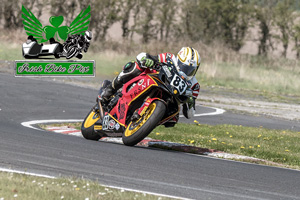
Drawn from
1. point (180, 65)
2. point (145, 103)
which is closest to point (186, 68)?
point (180, 65)

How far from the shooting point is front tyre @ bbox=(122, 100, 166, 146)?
9.24 m

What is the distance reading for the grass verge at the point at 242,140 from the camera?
10875 millimetres

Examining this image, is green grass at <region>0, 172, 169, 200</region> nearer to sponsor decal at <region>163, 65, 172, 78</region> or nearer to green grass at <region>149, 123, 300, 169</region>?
sponsor decal at <region>163, 65, 172, 78</region>

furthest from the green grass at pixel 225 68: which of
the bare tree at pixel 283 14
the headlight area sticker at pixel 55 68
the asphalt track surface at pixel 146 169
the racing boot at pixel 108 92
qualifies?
the asphalt track surface at pixel 146 169

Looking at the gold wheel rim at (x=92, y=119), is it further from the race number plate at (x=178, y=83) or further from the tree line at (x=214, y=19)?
the tree line at (x=214, y=19)

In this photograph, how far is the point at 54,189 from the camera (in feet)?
19.0

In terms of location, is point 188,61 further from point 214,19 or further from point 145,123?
point 214,19

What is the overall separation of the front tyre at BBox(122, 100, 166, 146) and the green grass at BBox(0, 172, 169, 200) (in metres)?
2.95

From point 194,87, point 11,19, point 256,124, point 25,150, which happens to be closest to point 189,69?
point 194,87

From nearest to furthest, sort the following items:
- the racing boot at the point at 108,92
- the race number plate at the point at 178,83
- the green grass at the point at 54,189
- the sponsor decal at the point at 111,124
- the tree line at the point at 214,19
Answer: the green grass at the point at 54,189, the race number plate at the point at 178,83, the sponsor decal at the point at 111,124, the racing boot at the point at 108,92, the tree line at the point at 214,19

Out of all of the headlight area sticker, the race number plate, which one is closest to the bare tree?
the headlight area sticker

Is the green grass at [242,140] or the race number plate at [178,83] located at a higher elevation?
the race number plate at [178,83]

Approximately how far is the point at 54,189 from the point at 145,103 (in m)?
3.87

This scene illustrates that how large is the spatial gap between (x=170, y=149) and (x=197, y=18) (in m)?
47.7
